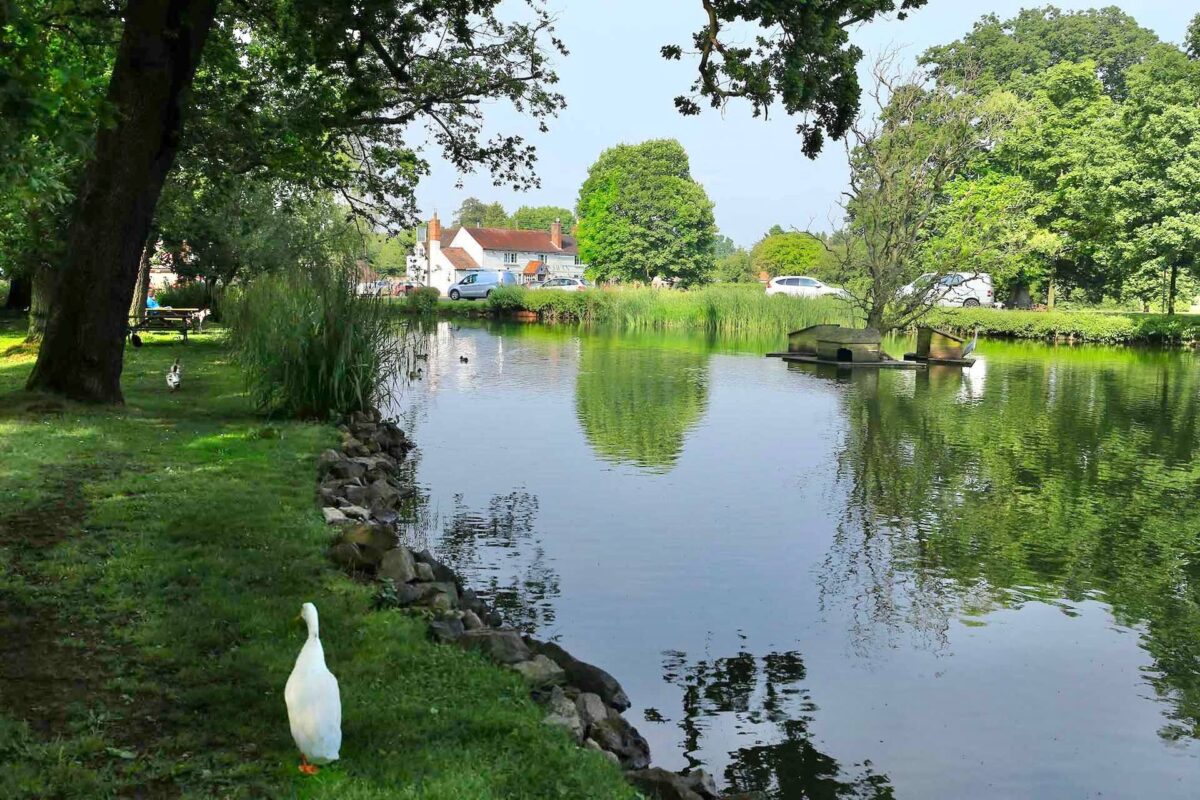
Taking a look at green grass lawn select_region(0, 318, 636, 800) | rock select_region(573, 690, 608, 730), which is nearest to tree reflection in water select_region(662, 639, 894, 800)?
rock select_region(573, 690, 608, 730)

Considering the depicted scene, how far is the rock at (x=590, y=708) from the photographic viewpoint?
5832 millimetres

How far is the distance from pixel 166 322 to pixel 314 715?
1080 inches

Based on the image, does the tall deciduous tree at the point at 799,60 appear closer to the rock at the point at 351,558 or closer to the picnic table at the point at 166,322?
the rock at the point at 351,558

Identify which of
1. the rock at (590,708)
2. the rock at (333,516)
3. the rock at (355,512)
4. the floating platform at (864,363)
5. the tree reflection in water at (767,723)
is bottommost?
the tree reflection in water at (767,723)

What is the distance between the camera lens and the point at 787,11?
11.7 meters

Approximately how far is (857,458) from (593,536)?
21.1 feet

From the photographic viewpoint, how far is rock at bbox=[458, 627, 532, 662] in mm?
6227

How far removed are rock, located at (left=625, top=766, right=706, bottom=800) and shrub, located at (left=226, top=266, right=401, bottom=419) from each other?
1014 cm

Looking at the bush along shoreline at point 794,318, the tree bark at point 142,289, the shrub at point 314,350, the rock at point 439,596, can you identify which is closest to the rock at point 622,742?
the rock at point 439,596

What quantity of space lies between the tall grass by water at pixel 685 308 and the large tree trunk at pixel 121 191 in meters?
31.6

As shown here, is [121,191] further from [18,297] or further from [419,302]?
[18,297]

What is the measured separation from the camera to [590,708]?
596 cm

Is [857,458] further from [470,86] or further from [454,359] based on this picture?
[454,359]

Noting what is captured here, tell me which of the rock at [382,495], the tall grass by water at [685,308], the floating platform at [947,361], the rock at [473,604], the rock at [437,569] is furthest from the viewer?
the tall grass by water at [685,308]
